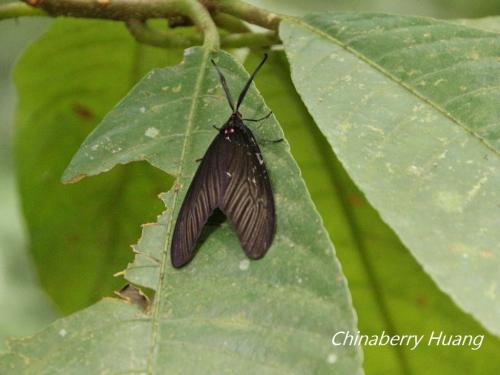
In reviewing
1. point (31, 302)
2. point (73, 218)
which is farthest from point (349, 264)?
point (31, 302)

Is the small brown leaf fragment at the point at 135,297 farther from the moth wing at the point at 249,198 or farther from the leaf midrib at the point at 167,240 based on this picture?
the moth wing at the point at 249,198

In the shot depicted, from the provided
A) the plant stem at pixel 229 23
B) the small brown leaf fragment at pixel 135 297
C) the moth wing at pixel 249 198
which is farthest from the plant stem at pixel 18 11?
the small brown leaf fragment at pixel 135 297

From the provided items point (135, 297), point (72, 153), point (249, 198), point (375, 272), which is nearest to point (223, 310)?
point (135, 297)

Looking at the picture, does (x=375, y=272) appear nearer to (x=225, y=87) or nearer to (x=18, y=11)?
(x=225, y=87)

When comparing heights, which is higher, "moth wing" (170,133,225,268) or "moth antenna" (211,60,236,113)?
"moth antenna" (211,60,236,113)

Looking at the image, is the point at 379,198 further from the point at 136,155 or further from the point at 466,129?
the point at 136,155

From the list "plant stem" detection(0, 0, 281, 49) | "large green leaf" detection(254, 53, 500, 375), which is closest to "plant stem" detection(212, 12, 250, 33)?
"plant stem" detection(0, 0, 281, 49)

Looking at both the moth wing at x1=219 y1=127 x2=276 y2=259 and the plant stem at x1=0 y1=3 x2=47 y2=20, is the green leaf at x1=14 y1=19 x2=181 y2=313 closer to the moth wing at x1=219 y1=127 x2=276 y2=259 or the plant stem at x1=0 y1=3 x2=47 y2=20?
the plant stem at x1=0 y1=3 x2=47 y2=20
